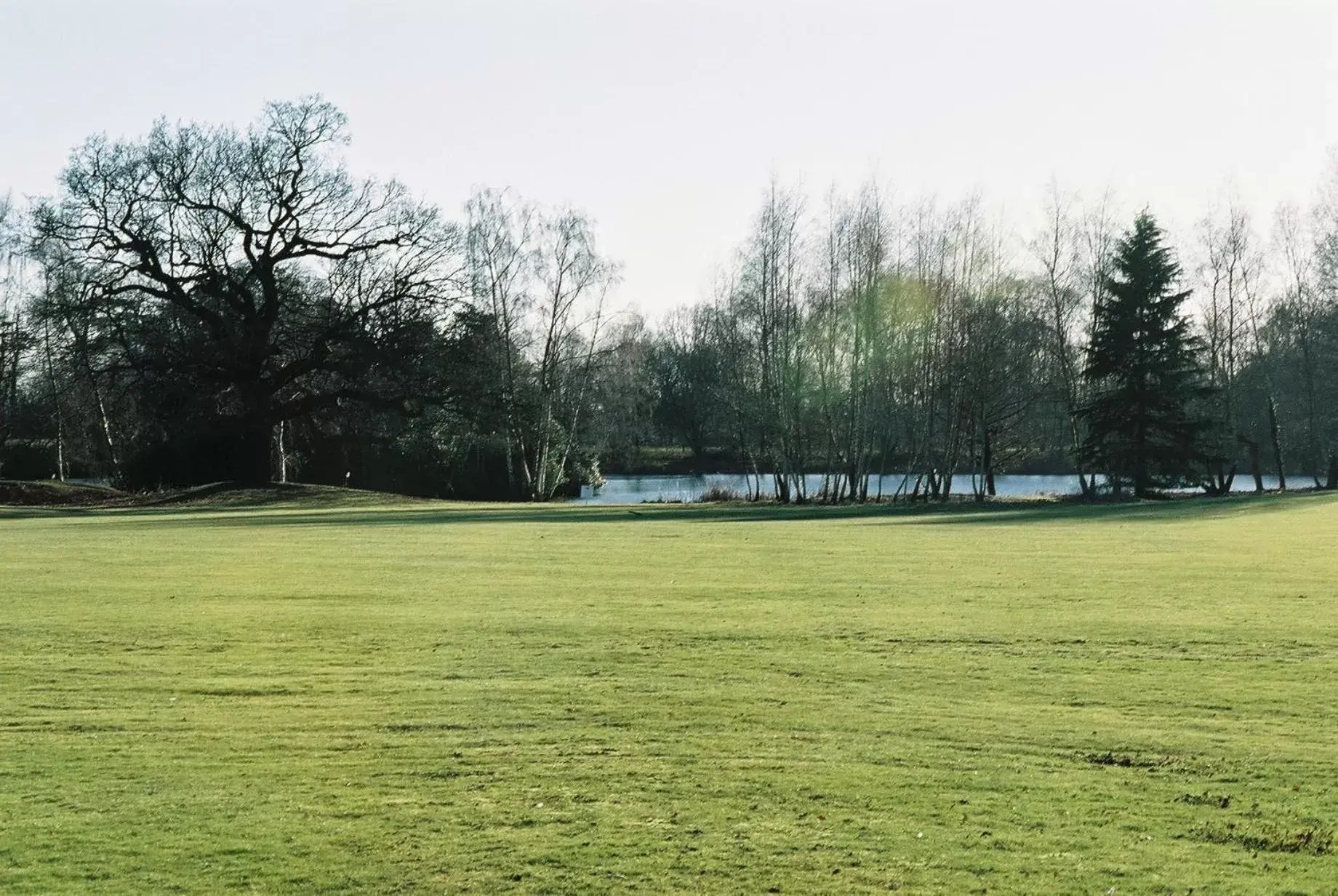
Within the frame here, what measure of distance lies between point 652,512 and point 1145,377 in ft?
69.9

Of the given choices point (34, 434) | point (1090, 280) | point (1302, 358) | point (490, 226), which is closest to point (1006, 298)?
point (1090, 280)

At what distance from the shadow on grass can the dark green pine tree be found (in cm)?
219

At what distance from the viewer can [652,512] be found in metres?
40.5

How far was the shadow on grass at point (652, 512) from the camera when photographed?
34688mm

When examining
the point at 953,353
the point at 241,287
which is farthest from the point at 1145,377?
the point at 241,287

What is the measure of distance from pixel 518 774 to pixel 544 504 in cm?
3993

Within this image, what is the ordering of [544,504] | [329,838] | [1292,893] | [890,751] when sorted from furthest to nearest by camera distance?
[544,504], [890,751], [329,838], [1292,893]

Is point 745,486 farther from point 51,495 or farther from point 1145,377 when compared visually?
point 51,495

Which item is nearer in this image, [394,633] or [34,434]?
[394,633]

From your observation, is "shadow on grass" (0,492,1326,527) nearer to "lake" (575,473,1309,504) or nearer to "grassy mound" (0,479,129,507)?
"grassy mound" (0,479,129,507)

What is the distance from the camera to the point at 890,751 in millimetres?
7938

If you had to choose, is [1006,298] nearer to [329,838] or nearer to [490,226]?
[490,226]

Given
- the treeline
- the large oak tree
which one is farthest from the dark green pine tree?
the large oak tree

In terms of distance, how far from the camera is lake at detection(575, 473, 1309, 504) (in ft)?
212
